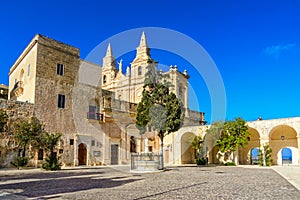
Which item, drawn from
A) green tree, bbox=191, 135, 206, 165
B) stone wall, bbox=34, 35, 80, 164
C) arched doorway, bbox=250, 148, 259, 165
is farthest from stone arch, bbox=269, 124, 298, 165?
stone wall, bbox=34, 35, 80, 164

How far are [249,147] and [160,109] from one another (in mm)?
14279

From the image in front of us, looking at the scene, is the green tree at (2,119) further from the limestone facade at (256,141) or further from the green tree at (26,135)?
the limestone facade at (256,141)

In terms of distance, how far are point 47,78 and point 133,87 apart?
17.2m

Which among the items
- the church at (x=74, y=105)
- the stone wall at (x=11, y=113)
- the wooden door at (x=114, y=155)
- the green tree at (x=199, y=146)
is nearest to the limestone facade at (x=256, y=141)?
the green tree at (x=199, y=146)

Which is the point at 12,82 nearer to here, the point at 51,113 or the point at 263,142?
the point at 51,113

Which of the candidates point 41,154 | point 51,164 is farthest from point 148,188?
point 41,154

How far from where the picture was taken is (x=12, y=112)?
21.2m

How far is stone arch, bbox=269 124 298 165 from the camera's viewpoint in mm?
27969

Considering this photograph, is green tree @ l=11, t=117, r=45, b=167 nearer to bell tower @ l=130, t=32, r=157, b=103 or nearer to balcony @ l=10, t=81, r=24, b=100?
balcony @ l=10, t=81, r=24, b=100

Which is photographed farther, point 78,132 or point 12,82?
point 12,82

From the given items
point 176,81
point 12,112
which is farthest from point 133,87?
point 12,112

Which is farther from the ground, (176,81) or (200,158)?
(176,81)

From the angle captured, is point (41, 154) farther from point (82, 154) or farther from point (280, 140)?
point (280, 140)

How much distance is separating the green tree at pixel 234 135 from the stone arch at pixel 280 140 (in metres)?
3.65
